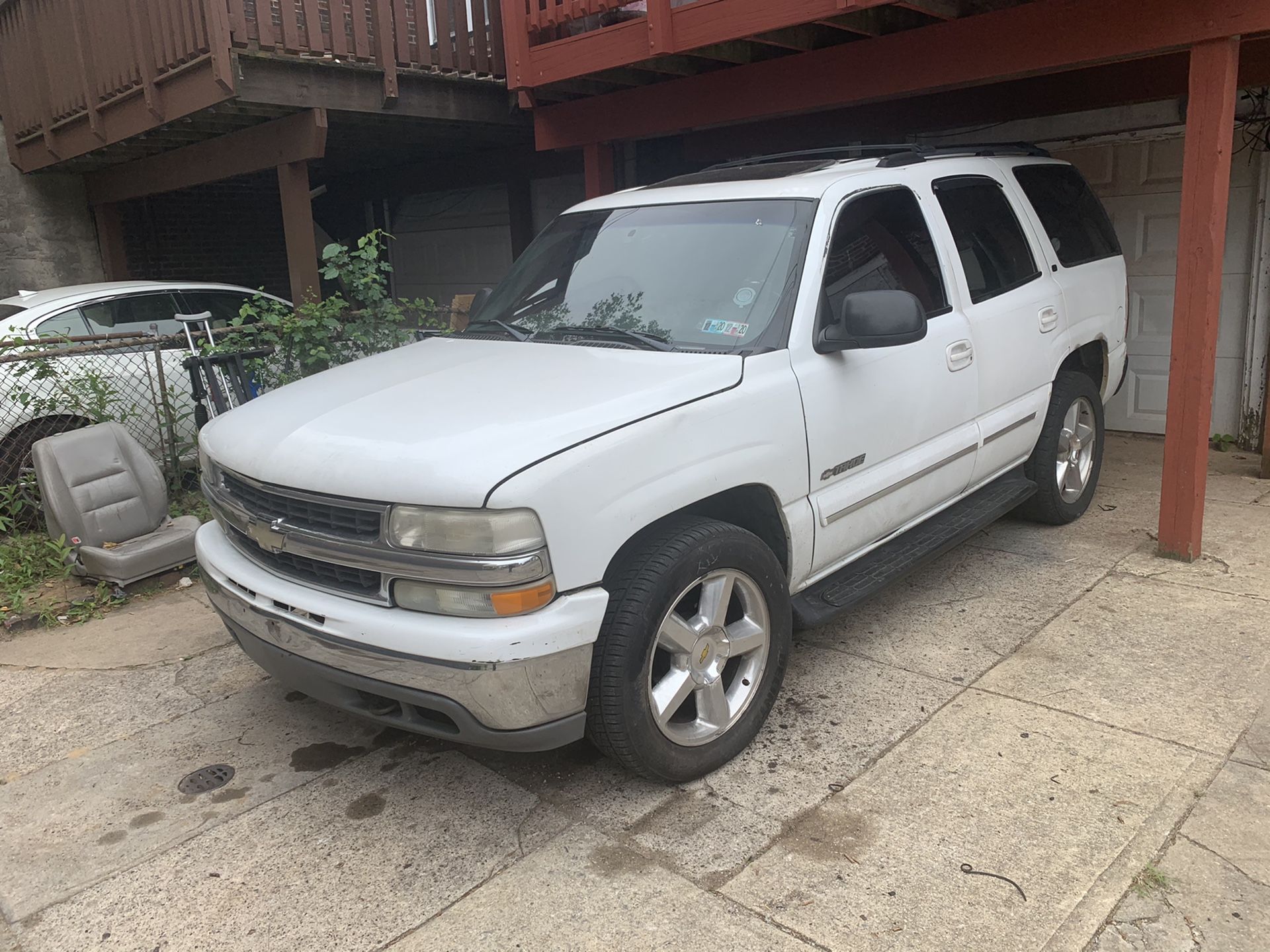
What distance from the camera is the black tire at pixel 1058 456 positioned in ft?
16.7


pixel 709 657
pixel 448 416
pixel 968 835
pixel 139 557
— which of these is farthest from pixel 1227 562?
pixel 139 557

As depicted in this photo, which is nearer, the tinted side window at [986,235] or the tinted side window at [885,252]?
the tinted side window at [885,252]

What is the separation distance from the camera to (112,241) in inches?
449

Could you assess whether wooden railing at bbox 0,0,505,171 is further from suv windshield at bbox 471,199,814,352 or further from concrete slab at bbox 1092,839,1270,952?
concrete slab at bbox 1092,839,1270,952

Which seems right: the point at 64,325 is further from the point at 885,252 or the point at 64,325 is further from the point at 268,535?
the point at 885,252

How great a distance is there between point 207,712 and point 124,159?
8.76 meters

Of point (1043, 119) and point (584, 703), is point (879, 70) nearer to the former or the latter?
point (1043, 119)

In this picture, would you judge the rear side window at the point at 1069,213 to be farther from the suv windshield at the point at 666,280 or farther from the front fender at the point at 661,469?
the front fender at the point at 661,469

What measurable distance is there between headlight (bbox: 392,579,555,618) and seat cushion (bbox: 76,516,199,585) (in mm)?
3166

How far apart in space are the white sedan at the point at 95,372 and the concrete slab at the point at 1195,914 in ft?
19.9

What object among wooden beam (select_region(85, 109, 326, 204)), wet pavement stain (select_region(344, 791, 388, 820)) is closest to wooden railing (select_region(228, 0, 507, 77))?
wooden beam (select_region(85, 109, 326, 204))

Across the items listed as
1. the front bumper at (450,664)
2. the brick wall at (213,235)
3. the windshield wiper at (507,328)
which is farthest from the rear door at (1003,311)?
the brick wall at (213,235)

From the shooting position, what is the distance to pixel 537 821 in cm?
310

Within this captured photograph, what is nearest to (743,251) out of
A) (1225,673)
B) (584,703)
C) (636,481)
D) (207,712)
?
(636,481)
